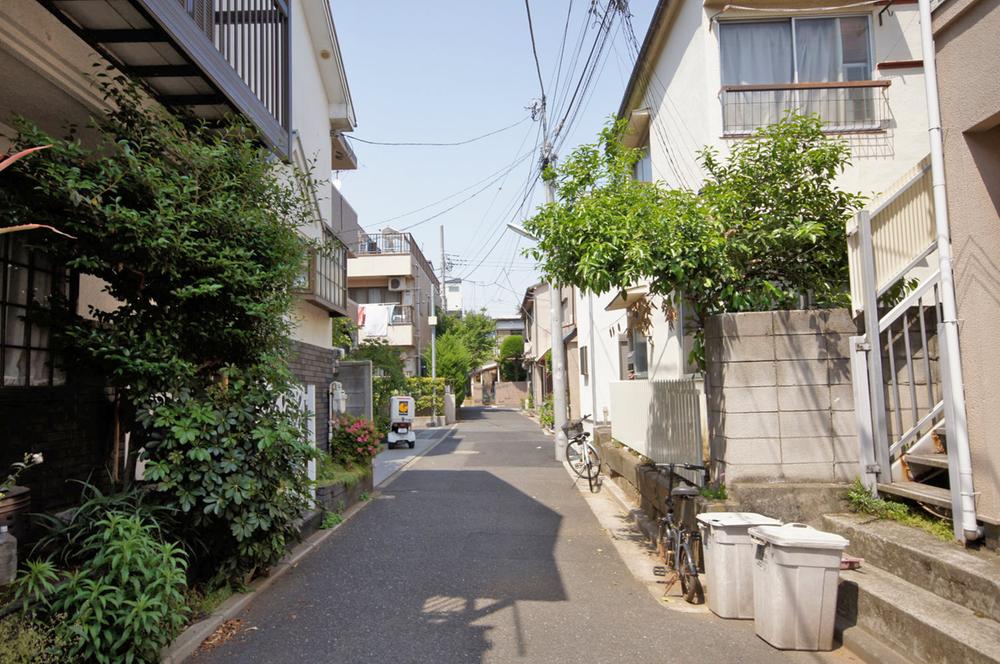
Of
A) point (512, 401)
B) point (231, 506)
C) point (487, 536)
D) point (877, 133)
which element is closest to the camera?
point (231, 506)

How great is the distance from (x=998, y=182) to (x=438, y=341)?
3586cm

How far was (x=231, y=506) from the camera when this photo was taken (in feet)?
17.9

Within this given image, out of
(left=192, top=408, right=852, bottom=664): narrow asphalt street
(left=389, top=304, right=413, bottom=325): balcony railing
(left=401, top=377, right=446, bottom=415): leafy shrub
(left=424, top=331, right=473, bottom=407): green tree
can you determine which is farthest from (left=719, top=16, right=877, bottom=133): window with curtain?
(left=424, top=331, right=473, bottom=407): green tree

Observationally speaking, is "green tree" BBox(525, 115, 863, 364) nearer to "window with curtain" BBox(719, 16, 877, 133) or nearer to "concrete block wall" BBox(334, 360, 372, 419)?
"window with curtain" BBox(719, 16, 877, 133)

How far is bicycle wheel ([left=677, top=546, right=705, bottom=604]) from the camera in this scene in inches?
228

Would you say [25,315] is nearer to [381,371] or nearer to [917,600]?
[917,600]

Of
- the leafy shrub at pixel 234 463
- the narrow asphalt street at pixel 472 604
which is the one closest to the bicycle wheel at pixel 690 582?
the narrow asphalt street at pixel 472 604

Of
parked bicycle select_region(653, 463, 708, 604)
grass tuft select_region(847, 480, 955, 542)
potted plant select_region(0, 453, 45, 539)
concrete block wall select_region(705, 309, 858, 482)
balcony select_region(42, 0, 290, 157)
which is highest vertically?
balcony select_region(42, 0, 290, 157)

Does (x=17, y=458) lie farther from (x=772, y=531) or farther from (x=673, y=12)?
(x=673, y=12)

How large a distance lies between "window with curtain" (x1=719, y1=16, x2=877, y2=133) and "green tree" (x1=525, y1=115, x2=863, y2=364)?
256 cm

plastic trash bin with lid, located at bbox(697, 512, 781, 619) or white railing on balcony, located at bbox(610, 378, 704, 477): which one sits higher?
white railing on balcony, located at bbox(610, 378, 704, 477)

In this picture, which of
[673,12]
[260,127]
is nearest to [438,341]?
[673,12]

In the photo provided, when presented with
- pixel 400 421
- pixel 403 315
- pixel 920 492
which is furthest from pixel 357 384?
pixel 403 315

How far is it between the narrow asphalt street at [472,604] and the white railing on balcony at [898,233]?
10.8ft
